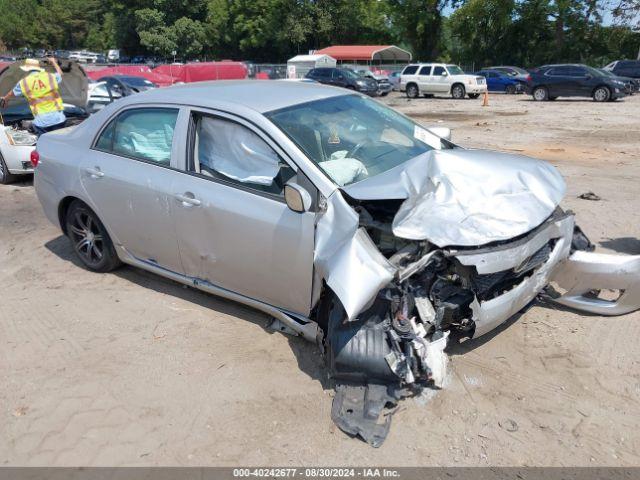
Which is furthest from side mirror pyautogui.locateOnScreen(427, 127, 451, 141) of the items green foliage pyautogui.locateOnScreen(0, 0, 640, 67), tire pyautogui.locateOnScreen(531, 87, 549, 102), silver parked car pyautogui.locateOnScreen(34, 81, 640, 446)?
green foliage pyautogui.locateOnScreen(0, 0, 640, 67)

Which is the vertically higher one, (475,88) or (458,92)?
(475,88)

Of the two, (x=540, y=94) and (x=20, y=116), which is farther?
(x=540, y=94)

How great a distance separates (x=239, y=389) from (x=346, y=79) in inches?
1017

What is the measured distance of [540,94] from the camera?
2478 centimetres

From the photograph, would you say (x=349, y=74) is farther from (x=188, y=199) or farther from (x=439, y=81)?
(x=188, y=199)

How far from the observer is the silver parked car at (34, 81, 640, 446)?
318 cm

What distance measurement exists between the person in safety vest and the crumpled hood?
6720mm

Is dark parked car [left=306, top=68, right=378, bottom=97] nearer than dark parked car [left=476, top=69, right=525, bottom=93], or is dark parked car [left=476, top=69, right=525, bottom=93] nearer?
dark parked car [left=306, top=68, right=378, bottom=97]

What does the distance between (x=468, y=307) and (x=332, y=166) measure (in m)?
1.22

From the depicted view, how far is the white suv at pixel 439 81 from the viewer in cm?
2705

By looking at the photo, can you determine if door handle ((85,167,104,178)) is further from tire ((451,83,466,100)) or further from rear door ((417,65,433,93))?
rear door ((417,65,433,93))

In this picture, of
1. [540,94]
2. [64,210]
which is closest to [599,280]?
[64,210]

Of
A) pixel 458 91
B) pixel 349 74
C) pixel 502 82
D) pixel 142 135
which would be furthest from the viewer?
pixel 502 82

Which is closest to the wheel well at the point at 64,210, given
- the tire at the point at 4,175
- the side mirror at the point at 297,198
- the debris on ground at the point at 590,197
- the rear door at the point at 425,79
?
the side mirror at the point at 297,198
